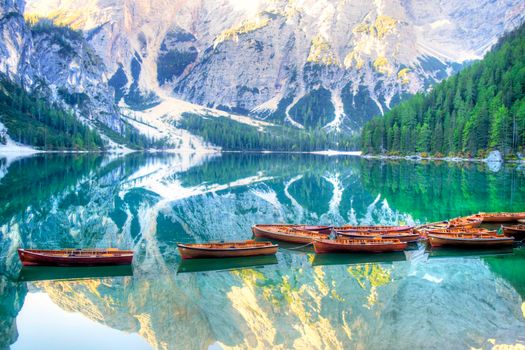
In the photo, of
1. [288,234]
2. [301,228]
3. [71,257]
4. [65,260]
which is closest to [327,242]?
[288,234]

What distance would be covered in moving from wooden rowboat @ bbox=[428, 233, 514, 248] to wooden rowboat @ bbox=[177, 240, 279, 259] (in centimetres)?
1421

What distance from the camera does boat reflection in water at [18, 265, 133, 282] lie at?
29344mm

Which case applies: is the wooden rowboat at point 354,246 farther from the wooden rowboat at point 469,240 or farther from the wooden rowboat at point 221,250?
the wooden rowboat at point 221,250

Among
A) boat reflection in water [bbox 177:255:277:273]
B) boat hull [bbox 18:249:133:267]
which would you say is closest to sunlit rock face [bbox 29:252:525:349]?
boat reflection in water [bbox 177:255:277:273]

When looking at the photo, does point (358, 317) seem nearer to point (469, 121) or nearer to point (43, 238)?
point (43, 238)

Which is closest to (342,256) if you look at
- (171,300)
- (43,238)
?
(171,300)

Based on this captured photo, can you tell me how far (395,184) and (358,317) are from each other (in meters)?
58.6

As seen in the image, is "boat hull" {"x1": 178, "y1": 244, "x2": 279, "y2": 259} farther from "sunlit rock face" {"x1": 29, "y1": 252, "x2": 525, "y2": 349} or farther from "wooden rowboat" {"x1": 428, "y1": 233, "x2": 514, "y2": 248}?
"wooden rowboat" {"x1": 428, "y1": 233, "x2": 514, "y2": 248}

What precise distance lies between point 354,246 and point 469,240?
10.0 meters

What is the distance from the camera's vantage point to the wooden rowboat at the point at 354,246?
35812mm

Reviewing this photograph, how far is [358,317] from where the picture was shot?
2352 centimetres

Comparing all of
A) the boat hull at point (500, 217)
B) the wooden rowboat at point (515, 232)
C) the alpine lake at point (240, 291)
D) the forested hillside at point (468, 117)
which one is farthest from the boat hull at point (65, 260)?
the forested hillside at point (468, 117)

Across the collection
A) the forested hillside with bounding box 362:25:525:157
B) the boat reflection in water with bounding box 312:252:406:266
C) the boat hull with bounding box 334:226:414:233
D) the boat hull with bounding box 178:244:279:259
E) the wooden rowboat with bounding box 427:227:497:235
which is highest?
the forested hillside with bounding box 362:25:525:157

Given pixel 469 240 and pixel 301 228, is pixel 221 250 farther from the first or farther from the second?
pixel 469 240
